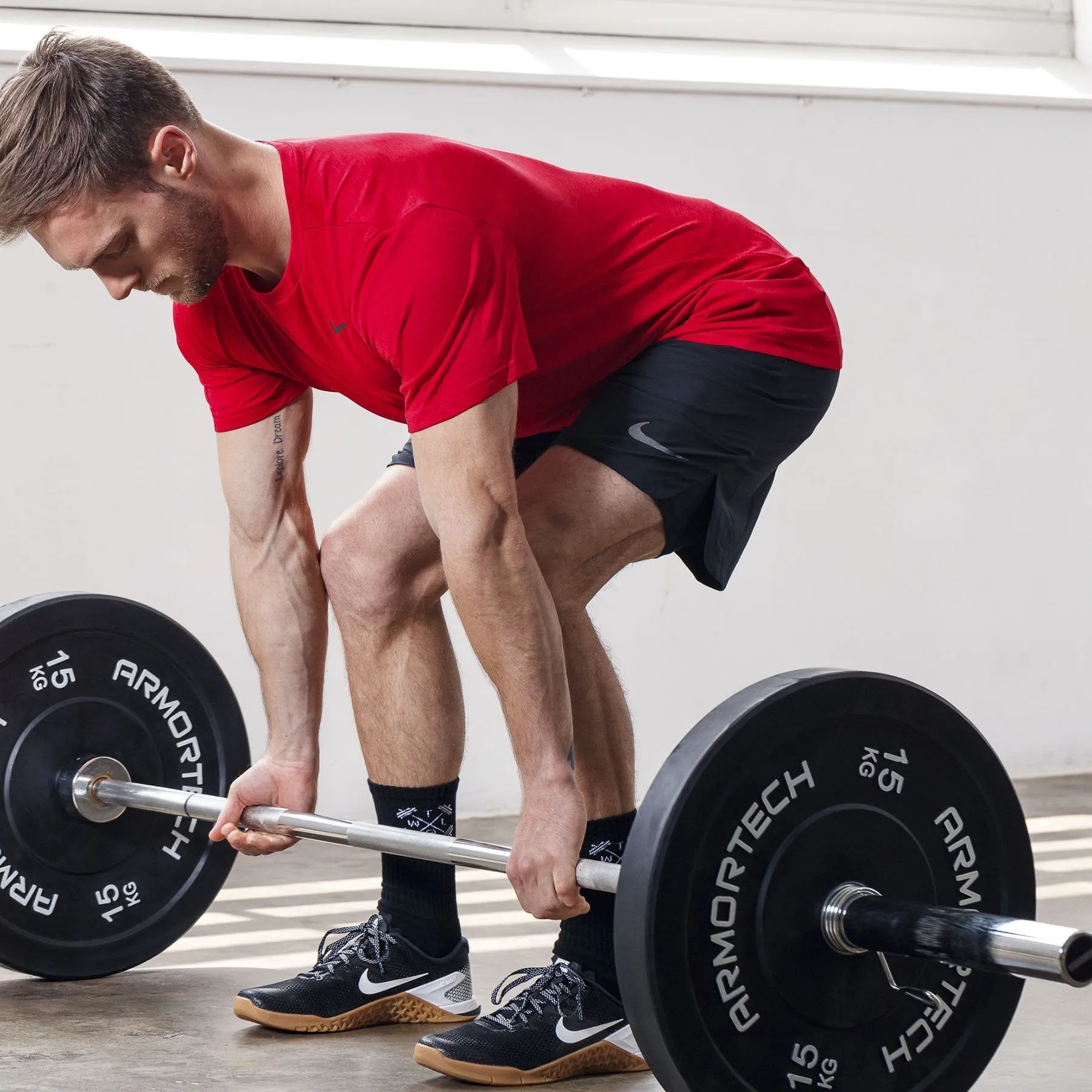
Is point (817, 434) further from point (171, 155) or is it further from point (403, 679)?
point (171, 155)

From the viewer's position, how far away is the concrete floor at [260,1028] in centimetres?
153

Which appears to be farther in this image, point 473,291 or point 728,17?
point 728,17

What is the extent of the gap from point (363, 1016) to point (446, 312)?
80 cm

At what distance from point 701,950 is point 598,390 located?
62 cm

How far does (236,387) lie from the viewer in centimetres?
173

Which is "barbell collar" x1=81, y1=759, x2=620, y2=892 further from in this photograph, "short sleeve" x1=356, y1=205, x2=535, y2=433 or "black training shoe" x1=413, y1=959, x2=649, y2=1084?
"short sleeve" x1=356, y1=205, x2=535, y2=433

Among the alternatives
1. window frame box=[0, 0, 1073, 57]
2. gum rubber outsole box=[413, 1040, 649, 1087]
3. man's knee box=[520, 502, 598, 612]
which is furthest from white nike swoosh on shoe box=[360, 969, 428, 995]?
window frame box=[0, 0, 1073, 57]

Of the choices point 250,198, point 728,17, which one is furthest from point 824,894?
point 728,17

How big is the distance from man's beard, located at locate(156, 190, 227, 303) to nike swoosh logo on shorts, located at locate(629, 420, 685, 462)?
1.39ft

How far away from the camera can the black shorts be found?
1.54 metres

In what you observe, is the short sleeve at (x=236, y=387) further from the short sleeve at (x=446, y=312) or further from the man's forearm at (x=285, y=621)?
the short sleeve at (x=446, y=312)

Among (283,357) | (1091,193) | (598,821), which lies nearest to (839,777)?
(598,821)

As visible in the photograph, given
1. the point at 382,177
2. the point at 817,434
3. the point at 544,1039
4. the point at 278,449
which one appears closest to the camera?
the point at 382,177

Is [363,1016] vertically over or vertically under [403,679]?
under
